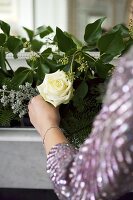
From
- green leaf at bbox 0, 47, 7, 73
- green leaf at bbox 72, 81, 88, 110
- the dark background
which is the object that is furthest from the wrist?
the dark background

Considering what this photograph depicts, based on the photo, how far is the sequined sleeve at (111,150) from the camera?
0.38m

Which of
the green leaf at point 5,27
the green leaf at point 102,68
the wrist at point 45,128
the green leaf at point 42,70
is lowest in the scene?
the wrist at point 45,128

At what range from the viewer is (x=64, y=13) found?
0.87 meters

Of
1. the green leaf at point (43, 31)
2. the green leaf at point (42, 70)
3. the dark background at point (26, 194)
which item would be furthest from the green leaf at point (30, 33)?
the dark background at point (26, 194)

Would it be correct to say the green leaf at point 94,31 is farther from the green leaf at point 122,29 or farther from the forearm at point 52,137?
the forearm at point 52,137

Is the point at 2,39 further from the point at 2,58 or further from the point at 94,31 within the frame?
the point at 94,31

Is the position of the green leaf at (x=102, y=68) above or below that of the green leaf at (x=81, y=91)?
above

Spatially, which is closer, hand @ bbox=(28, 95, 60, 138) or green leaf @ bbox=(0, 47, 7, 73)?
hand @ bbox=(28, 95, 60, 138)

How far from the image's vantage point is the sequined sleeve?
376 mm

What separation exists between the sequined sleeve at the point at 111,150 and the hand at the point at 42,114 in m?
0.18

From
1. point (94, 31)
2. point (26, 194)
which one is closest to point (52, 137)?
point (94, 31)

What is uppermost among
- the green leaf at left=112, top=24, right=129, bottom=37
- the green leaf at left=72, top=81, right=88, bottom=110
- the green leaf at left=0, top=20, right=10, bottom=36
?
the green leaf at left=112, top=24, right=129, bottom=37

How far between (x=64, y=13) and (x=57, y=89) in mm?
265

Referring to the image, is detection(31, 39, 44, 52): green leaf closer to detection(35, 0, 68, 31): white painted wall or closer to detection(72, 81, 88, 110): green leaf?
detection(35, 0, 68, 31): white painted wall
